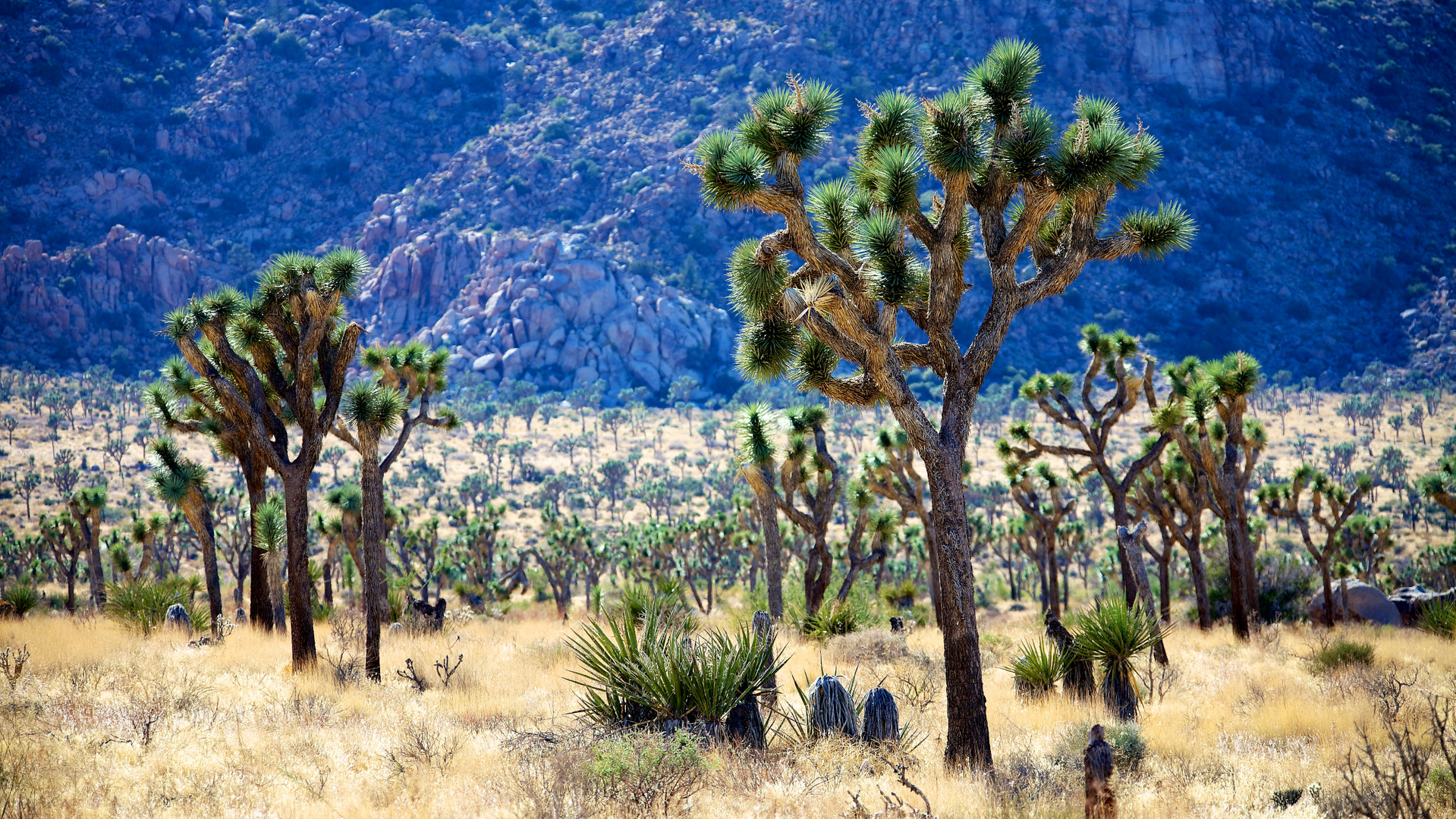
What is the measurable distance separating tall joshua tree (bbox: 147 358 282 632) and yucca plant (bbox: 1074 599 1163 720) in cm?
1262

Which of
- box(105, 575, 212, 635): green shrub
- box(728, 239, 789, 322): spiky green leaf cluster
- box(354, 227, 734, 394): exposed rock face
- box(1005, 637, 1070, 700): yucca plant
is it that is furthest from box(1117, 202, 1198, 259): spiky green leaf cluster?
box(354, 227, 734, 394): exposed rock face

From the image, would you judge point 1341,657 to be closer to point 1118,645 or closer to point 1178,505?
point 1118,645

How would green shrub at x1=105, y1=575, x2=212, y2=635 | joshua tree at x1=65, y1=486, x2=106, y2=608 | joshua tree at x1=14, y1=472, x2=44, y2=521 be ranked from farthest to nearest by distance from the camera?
joshua tree at x1=14, y1=472, x2=44, y2=521
joshua tree at x1=65, y1=486, x2=106, y2=608
green shrub at x1=105, y1=575, x2=212, y2=635

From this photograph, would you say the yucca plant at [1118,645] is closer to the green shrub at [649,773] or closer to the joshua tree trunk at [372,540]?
the green shrub at [649,773]

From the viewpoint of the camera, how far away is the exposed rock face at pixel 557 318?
378ft

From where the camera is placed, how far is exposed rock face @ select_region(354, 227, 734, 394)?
378ft

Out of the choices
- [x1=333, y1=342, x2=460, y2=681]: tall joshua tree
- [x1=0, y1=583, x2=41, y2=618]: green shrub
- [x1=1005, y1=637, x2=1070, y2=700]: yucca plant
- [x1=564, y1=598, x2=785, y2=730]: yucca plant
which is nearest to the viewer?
[x1=564, y1=598, x2=785, y2=730]: yucca plant

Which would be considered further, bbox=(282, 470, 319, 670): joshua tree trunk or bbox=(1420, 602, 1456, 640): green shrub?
bbox=(1420, 602, 1456, 640): green shrub

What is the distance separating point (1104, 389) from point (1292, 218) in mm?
44652

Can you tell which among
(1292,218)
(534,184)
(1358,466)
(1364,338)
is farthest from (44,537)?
(1292,218)

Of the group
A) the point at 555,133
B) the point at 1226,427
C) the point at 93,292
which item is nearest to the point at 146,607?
the point at 1226,427

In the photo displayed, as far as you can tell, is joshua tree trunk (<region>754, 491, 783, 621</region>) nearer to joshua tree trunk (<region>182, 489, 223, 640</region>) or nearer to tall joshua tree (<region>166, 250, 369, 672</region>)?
tall joshua tree (<region>166, 250, 369, 672</region>)

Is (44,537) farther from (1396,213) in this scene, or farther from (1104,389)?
(1396,213)

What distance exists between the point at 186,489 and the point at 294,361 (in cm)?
661
